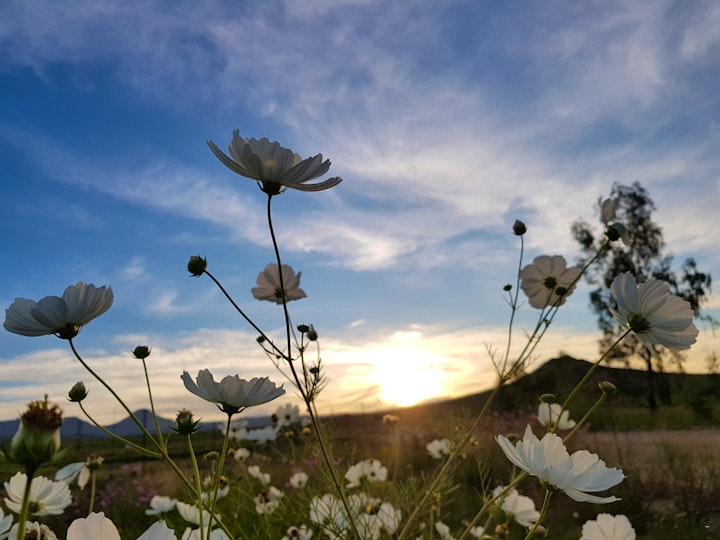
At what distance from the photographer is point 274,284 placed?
1754mm

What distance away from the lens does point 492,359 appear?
73.6 inches

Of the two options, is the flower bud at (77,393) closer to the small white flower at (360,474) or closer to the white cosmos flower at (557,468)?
A: the white cosmos flower at (557,468)

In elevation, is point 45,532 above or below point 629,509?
above

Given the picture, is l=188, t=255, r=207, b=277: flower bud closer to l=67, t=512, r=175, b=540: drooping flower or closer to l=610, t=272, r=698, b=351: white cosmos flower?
l=67, t=512, r=175, b=540: drooping flower

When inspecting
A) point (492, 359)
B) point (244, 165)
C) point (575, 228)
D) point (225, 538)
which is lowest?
point (225, 538)

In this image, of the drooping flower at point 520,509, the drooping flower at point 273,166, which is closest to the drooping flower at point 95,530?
the drooping flower at point 273,166

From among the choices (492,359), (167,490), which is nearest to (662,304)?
(492,359)

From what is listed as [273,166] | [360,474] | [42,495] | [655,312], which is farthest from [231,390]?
[360,474]

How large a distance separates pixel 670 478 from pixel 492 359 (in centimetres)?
321

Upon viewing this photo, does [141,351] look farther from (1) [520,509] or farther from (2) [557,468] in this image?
(1) [520,509]

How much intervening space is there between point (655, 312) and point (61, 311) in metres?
1.11

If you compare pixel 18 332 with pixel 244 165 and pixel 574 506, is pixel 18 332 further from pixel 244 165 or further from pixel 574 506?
pixel 574 506

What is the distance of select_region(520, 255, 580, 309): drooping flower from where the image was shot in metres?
1.96

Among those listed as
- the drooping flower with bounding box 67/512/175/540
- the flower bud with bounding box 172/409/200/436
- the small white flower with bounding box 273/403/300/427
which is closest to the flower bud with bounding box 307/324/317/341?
the flower bud with bounding box 172/409/200/436
